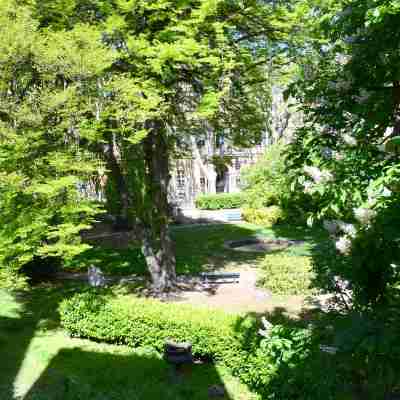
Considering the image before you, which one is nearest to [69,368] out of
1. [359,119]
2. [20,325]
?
[20,325]

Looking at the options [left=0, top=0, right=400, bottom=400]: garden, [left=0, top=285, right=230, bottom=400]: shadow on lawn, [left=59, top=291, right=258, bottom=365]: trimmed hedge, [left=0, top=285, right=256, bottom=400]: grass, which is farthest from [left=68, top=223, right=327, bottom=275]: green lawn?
[left=0, top=285, right=230, bottom=400]: shadow on lawn

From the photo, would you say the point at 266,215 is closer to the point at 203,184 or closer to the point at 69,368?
the point at 203,184

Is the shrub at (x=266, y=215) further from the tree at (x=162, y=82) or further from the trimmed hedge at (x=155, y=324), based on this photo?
the trimmed hedge at (x=155, y=324)

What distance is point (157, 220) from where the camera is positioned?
535 inches

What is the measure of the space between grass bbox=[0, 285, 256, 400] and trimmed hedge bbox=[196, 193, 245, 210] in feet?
79.5

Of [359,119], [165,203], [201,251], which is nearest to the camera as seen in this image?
[359,119]

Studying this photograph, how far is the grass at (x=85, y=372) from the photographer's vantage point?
760 centimetres

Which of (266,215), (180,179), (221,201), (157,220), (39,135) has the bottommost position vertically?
(266,215)

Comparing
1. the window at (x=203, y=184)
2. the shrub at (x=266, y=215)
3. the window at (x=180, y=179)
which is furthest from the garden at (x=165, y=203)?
the window at (x=203, y=184)

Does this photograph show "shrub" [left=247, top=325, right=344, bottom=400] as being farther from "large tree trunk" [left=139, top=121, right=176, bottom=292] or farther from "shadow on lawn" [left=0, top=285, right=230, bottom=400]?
"large tree trunk" [left=139, top=121, right=176, bottom=292]

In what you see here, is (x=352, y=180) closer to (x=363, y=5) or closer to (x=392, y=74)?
(x=392, y=74)

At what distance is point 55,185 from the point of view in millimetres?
8539

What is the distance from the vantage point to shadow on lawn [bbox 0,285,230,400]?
24.4ft

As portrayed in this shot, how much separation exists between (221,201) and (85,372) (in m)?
26.8
